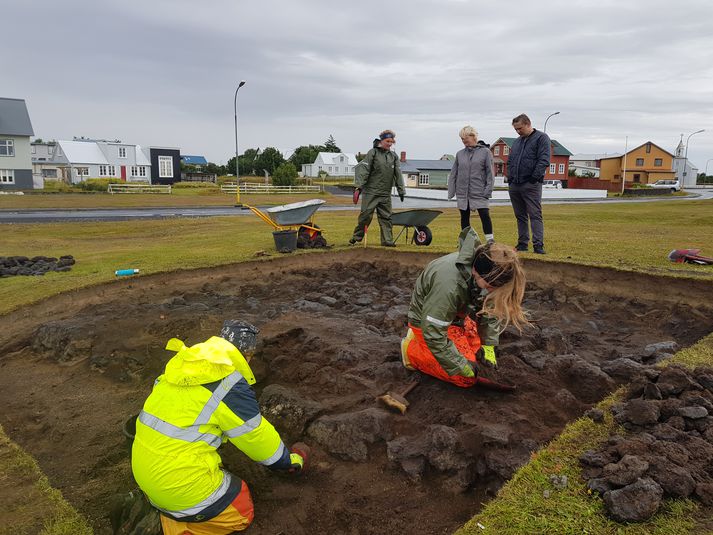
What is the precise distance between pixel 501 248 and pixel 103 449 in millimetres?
3512

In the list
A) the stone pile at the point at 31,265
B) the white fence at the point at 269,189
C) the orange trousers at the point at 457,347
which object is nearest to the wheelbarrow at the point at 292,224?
the stone pile at the point at 31,265

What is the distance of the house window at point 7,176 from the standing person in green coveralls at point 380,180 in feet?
135

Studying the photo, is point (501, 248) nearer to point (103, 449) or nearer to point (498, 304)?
point (498, 304)

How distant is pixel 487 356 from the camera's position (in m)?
4.55

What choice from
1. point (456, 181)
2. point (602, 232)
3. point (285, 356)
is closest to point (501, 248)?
point (285, 356)

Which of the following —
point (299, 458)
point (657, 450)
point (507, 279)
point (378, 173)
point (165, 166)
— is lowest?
point (299, 458)

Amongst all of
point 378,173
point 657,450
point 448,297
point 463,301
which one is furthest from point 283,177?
point 657,450

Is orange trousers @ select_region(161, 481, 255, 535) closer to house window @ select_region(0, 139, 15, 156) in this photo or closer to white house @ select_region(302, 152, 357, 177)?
house window @ select_region(0, 139, 15, 156)

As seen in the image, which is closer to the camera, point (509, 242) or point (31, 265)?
point (31, 265)

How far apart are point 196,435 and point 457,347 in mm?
2364

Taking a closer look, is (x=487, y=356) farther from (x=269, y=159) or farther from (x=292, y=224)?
(x=269, y=159)

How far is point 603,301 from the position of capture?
7.39 metres

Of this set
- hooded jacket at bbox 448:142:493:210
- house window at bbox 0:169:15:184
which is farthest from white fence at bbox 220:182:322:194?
hooded jacket at bbox 448:142:493:210

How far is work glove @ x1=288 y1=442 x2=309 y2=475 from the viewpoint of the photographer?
3.55 metres
